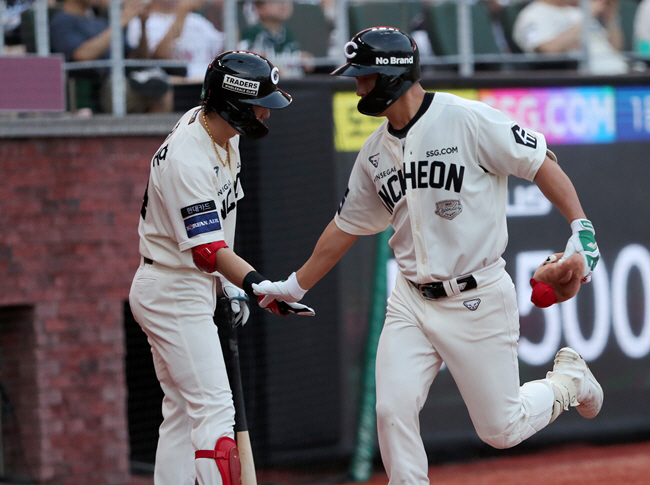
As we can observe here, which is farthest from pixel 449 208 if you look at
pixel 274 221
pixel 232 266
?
pixel 274 221

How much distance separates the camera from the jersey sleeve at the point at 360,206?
4.54 m

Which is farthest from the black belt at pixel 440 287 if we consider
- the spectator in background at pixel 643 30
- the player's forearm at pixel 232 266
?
the spectator in background at pixel 643 30

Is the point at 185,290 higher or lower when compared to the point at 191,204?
lower

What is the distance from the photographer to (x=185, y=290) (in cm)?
464

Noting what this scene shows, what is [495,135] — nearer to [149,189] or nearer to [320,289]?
[149,189]

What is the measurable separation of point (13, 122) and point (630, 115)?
4742 mm

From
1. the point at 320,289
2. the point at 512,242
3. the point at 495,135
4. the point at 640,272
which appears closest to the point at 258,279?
the point at 495,135

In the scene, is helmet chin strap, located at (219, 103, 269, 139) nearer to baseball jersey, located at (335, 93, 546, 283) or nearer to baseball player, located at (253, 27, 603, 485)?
baseball player, located at (253, 27, 603, 485)

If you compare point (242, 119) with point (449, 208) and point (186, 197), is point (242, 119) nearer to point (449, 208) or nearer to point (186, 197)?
point (186, 197)

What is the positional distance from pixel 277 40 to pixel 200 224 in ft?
11.2

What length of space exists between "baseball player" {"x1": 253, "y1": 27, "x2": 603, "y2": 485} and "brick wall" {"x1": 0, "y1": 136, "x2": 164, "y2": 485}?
2.78 meters

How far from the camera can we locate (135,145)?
696 centimetres

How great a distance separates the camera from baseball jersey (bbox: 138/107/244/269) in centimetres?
440

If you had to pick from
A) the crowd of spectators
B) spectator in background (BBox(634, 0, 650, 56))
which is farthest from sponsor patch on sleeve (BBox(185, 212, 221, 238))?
spectator in background (BBox(634, 0, 650, 56))
